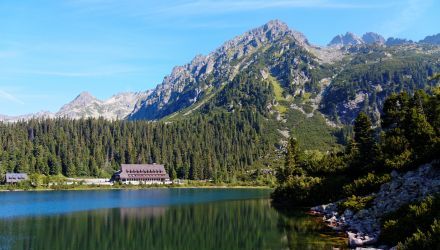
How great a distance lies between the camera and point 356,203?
6600 centimetres

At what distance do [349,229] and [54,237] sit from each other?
41.0 m

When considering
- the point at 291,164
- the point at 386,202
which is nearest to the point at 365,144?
the point at 386,202

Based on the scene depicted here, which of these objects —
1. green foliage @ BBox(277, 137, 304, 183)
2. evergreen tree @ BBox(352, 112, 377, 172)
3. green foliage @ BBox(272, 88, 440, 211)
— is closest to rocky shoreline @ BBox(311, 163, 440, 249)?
green foliage @ BBox(272, 88, 440, 211)

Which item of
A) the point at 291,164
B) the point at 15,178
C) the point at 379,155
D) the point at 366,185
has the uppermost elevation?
the point at 379,155

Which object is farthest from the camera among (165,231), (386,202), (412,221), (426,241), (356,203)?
(356,203)

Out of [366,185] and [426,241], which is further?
[366,185]

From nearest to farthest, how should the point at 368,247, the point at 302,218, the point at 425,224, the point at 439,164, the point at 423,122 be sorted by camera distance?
the point at 425,224 < the point at 368,247 < the point at 439,164 < the point at 423,122 < the point at 302,218

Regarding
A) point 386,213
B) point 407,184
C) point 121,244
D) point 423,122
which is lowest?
point 121,244

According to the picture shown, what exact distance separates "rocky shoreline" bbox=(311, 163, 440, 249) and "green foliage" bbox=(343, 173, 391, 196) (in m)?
3.50

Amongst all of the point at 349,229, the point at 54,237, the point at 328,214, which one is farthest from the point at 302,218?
the point at 54,237

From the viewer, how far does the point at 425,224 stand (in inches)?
1582

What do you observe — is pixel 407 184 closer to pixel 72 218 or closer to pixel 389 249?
pixel 389 249

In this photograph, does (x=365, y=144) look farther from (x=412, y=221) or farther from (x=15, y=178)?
(x=15, y=178)

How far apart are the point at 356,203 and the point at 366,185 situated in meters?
6.68
